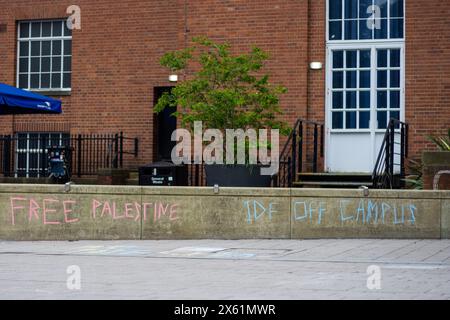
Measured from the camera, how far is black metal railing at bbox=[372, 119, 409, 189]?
16.7 metres

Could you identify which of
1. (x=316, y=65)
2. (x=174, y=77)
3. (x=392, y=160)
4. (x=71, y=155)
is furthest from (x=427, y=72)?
(x=71, y=155)

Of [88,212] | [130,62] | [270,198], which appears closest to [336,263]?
[270,198]

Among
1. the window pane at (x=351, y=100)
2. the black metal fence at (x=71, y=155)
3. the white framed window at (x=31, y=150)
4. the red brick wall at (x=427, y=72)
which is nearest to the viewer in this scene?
the red brick wall at (x=427, y=72)

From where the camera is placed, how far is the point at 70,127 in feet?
73.8

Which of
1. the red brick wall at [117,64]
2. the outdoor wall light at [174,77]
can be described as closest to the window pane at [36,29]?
the red brick wall at [117,64]

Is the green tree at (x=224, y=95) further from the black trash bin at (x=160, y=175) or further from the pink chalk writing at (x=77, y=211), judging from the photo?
the pink chalk writing at (x=77, y=211)

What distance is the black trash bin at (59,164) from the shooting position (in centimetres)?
2091

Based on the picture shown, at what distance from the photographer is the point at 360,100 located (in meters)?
19.5

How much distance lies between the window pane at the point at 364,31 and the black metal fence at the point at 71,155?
6133 mm

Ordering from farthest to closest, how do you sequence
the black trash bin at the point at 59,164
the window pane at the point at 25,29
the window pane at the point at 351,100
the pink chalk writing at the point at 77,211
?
1. the window pane at the point at 25,29
2. the black trash bin at the point at 59,164
3. the window pane at the point at 351,100
4. the pink chalk writing at the point at 77,211

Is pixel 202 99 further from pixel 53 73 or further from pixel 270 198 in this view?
pixel 53 73

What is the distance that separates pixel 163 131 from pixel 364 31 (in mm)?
5714

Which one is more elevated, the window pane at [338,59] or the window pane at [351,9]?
the window pane at [351,9]

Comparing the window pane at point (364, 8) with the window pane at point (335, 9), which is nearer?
the window pane at point (364, 8)
